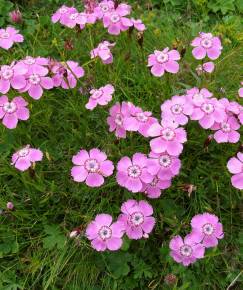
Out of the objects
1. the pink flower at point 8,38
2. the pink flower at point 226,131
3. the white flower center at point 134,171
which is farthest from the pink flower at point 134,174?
the pink flower at point 8,38

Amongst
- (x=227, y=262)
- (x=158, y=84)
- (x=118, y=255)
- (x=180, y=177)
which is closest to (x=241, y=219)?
(x=227, y=262)

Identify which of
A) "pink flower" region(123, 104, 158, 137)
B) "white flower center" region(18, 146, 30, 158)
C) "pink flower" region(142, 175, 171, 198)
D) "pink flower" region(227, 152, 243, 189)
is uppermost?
"pink flower" region(123, 104, 158, 137)

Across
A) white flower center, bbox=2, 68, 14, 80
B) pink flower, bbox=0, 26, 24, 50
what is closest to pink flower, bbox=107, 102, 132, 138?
white flower center, bbox=2, 68, 14, 80

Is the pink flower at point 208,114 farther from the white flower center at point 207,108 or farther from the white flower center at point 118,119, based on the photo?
the white flower center at point 118,119

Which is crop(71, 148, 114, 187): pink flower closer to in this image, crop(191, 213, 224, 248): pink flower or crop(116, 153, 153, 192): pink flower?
crop(116, 153, 153, 192): pink flower

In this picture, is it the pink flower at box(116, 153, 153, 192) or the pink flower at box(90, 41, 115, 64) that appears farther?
the pink flower at box(90, 41, 115, 64)

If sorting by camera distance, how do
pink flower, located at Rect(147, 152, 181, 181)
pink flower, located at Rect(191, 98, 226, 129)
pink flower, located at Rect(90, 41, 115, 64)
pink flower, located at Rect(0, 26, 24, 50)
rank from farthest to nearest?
pink flower, located at Rect(0, 26, 24, 50) → pink flower, located at Rect(90, 41, 115, 64) → pink flower, located at Rect(191, 98, 226, 129) → pink flower, located at Rect(147, 152, 181, 181)
